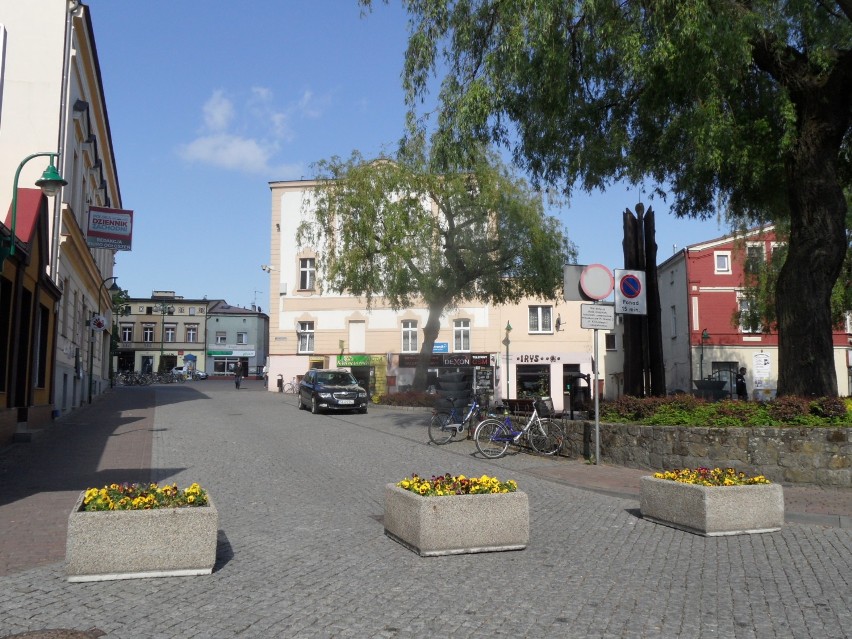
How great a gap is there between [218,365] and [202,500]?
93.7m

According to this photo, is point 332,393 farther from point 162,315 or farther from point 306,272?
point 162,315

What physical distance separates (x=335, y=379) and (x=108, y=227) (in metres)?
8.95

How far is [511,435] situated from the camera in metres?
14.3

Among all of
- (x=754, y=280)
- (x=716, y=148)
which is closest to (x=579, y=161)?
(x=716, y=148)

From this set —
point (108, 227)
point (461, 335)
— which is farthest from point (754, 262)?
point (108, 227)

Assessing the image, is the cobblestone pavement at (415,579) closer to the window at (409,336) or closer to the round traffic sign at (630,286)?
the round traffic sign at (630,286)

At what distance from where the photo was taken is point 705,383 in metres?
18.1

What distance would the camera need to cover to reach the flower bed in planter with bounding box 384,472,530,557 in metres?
6.77

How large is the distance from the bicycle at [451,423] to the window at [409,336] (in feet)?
92.5

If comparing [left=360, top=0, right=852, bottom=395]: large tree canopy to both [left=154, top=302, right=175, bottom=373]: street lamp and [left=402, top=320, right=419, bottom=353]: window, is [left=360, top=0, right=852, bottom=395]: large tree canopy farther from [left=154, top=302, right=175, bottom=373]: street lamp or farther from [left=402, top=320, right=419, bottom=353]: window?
[left=154, top=302, right=175, bottom=373]: street lamp

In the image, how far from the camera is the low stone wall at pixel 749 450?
1031 centimetres

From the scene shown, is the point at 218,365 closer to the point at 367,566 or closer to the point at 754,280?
the point at 754,280

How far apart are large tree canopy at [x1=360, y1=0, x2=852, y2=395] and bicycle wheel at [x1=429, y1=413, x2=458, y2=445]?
562 cm

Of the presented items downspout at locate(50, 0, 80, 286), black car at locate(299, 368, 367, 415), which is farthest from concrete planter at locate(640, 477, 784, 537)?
black car at locate(299, 368, 367, 415)
